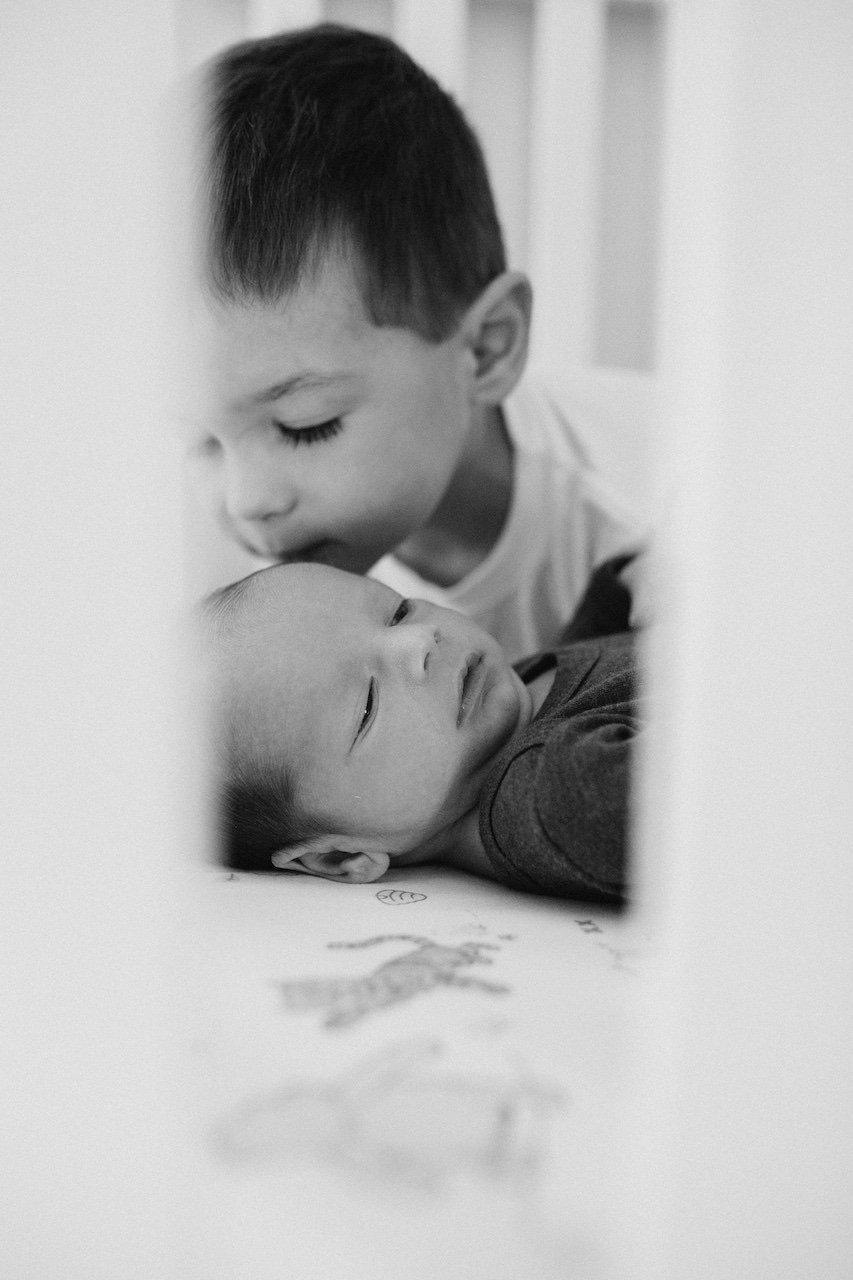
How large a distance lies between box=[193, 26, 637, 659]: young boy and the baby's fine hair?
0.56 ft

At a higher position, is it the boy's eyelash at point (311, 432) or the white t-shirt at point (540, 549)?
the boy's eyelash at point (311, 432)

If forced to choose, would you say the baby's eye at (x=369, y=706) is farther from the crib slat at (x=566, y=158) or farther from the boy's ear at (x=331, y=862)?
the crib slat at (x=566, y=158)

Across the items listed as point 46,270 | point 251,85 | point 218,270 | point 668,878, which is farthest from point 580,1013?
point 251,85

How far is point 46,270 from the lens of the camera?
0.31 m

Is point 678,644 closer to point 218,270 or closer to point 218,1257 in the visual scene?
point 218,1257

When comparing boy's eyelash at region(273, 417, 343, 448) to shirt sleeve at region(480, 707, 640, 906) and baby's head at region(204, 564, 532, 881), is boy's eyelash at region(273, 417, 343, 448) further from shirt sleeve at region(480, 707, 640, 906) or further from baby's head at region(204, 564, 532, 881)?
shirt sleeve at region(480, 707, 640, 906)

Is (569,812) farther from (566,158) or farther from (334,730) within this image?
(566,158)

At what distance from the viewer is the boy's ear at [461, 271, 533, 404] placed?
0.91 metres

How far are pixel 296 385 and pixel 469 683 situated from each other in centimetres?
25

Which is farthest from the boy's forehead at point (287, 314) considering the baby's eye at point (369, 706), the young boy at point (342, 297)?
the baby's eye at point (369, 706)

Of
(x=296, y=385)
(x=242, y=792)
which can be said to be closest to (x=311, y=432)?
(x=296, y=385)

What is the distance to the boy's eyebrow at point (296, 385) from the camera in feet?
2.52

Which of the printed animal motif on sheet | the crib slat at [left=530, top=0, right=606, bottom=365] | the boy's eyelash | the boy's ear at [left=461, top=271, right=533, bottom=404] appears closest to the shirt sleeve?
the printed animal motif on sheet

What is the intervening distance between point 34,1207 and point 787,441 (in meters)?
0.27
